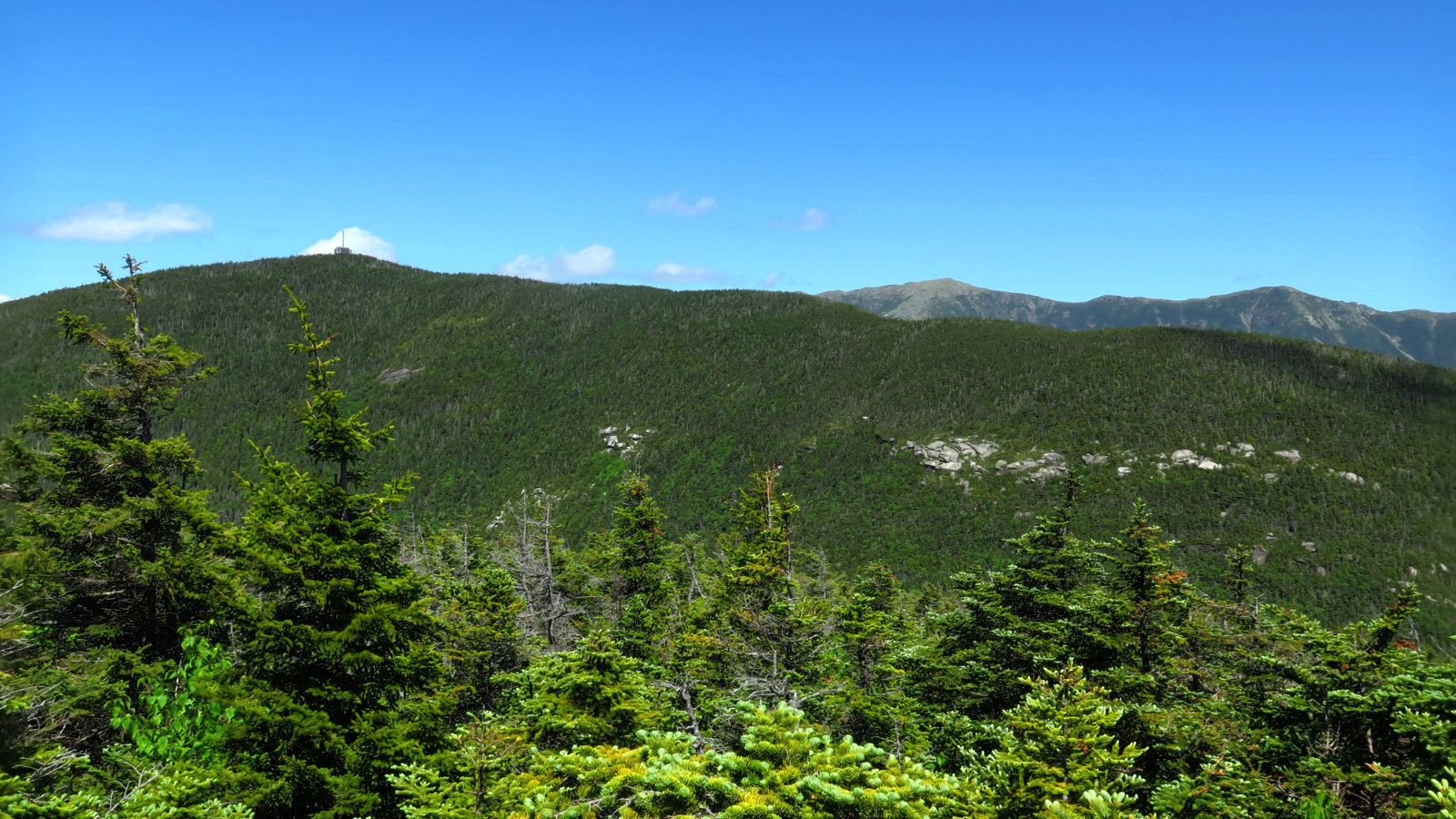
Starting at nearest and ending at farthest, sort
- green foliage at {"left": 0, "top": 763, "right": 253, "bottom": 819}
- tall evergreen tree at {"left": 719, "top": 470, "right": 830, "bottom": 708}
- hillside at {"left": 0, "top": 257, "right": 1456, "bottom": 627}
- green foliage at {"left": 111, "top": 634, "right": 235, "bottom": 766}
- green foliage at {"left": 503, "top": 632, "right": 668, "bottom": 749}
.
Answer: green foliage at {"left": 0, "top": 763, "right": 253, "bottom": 819} → green foliage at {"left": 503, "top": 632, "right": 668, "bottom": 749} → green foliage at {"left": 111, "top": 634, "right": 235, "bottom": 766} → tall evergreen tree at {"left": 719, "top": 470, "right": 830, "bottom": 708} → hillside at {"left": 0, "top": 257, "right": 1456, "bottom": 627}

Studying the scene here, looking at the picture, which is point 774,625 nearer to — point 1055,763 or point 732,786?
point 732,786

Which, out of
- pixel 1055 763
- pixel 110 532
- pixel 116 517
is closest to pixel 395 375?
pixel 110 532

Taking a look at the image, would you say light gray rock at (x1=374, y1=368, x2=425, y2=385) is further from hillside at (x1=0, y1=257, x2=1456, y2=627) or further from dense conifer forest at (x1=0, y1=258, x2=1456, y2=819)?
dense conifer forest at (x1=0, y1=258, x2=1456, y2=819)

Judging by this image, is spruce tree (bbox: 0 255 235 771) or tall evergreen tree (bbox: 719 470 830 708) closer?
spruce tree (bbox: 0 255 235 771)

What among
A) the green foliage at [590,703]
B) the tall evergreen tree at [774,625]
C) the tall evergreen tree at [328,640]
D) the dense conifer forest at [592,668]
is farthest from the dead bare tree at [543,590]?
the tall evergreen tree at [328,640]

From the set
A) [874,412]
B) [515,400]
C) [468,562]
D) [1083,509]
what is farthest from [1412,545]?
[515,400]

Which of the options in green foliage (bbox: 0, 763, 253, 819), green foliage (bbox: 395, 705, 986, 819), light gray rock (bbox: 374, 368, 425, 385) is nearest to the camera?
green foliage (bbox: 0, 763, 253, 819)

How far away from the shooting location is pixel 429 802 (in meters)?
7.89

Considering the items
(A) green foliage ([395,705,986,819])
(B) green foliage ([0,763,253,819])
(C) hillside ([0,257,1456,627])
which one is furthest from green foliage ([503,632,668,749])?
(C) hillside ([0,257,1456,627])

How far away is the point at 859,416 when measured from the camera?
416 ft

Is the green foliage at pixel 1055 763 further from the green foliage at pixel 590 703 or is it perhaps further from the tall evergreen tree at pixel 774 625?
the green foliage at pixel 590 703

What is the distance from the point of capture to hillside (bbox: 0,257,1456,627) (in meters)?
85.4

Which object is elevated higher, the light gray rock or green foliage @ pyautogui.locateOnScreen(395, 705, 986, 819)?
the light gray rock

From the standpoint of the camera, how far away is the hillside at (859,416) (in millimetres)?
85438
